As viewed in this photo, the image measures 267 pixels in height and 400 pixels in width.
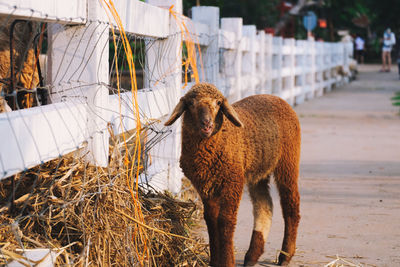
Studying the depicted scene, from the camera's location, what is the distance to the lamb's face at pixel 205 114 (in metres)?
3.53

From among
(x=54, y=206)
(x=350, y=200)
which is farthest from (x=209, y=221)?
(x=350, y=200)

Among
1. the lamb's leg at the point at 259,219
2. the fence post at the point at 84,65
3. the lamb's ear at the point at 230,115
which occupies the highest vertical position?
the fence post at the point at 84,65

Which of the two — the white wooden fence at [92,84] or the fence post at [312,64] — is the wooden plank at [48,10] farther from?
the fence post at [312,64]

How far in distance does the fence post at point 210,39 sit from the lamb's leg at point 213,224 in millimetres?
3420

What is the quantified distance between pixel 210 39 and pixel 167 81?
6.17 ft

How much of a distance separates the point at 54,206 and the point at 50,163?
41cm

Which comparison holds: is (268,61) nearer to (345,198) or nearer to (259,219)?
(345,198)

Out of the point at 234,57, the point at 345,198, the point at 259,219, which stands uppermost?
the point at 234,57

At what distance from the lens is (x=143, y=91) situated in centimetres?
472

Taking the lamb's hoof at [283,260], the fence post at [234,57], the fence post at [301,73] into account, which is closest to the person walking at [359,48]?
the fence post at [301,73]

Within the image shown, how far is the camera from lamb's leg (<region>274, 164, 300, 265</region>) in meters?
4.31

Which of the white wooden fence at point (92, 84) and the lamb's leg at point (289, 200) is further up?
the white wooden fence at point (92, 84)

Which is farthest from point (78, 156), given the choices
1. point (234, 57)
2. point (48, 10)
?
point (234, 57)

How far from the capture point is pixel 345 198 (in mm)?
6191
